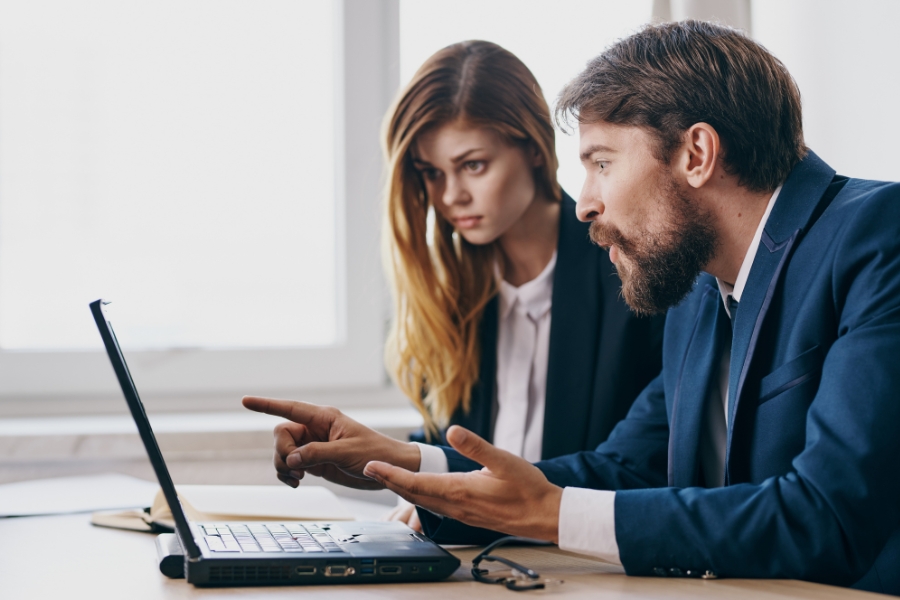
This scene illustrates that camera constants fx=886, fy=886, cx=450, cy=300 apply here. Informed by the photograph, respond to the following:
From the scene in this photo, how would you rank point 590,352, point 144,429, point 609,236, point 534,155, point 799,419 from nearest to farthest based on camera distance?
point 144,429 < point 799,419 < point 609,236 < point 590,352 < point 534,155

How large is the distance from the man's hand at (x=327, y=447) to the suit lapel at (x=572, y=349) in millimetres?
454

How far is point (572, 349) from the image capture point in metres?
1.76

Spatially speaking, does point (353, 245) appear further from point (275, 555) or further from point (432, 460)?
point (275, 555)

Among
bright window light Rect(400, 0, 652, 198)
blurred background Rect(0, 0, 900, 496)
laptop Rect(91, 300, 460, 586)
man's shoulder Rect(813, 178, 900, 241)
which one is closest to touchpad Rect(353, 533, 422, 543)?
laptop Rect(91, 300, 460, 586)

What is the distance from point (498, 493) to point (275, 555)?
254 millimetres

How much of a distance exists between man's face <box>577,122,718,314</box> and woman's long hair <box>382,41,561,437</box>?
0.46 m

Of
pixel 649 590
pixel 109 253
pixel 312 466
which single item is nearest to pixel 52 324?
pixel 109 253

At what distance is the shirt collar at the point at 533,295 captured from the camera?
188cm

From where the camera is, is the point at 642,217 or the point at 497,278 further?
the point at 497,278

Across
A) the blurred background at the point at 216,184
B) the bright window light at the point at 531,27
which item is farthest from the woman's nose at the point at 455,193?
the bright window light at the point at 531,27

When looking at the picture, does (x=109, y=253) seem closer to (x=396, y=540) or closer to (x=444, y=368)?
(x=444, y=368)

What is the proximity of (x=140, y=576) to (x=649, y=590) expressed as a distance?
1.82 feet

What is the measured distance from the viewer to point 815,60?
197 centimetres

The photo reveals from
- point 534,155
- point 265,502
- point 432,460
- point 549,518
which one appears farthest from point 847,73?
point 265,502
